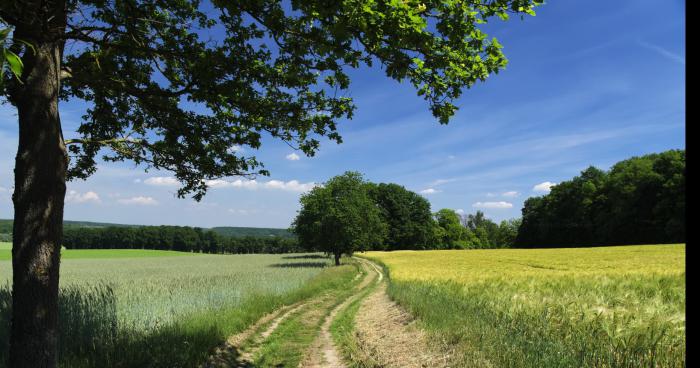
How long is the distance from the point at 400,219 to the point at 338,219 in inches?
2366

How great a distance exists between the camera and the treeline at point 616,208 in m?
73.4

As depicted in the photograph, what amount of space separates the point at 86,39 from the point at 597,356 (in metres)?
9.21

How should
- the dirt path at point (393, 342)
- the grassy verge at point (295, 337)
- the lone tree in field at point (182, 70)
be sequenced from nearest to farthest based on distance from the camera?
the lone tree in field at point (182, 70) → the dirt path at point (393, 342) → the grassy verge at point (295, 337)

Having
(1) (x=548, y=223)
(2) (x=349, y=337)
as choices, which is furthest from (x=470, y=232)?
(2) (x=349, y=337)

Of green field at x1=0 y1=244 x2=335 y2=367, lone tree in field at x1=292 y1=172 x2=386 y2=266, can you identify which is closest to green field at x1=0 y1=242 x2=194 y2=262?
lone tree in field at x1=292 y1=172 x2=386 y2=266

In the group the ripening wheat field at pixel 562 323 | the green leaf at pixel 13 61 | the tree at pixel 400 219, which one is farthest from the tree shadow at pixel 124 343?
the tree at pixel 400 219

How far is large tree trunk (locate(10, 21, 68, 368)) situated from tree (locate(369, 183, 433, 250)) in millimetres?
90948

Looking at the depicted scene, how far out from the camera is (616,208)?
267 feet

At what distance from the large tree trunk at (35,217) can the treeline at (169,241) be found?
396 feet

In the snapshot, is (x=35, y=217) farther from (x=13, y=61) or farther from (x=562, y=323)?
(x=562, y=323)

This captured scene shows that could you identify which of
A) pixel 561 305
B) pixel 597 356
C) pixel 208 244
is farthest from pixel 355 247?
pixel 208 244

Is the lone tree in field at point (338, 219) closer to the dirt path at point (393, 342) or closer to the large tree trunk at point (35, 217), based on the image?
the dirt path at point (393, 342)

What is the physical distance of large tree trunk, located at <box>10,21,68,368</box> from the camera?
5195 mm

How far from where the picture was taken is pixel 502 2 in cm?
508
